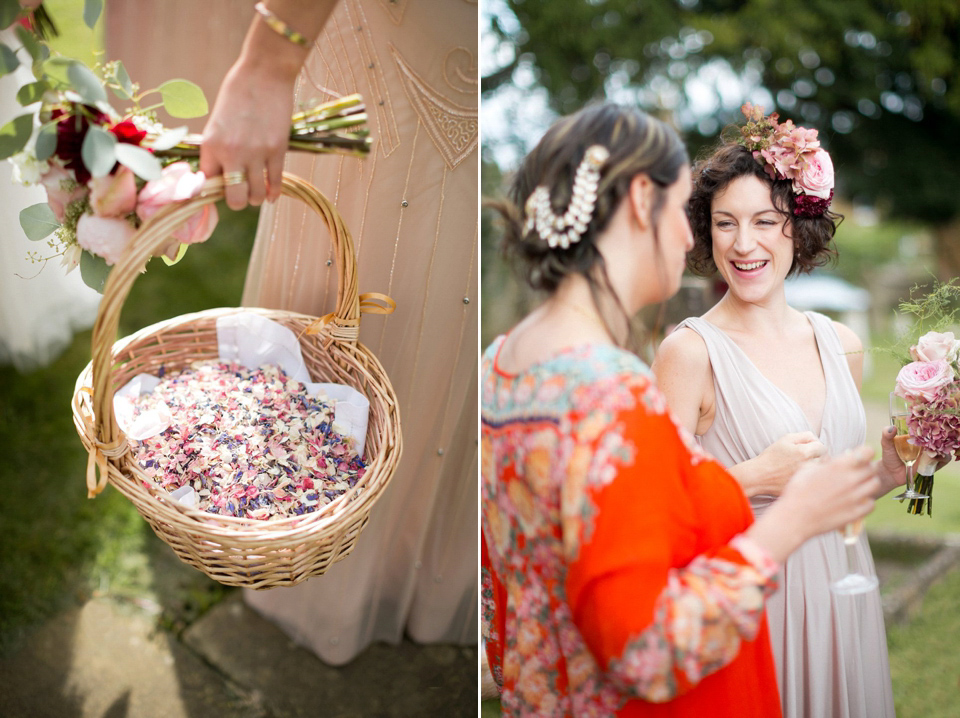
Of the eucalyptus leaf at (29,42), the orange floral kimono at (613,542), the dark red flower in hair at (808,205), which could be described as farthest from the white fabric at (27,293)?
the dark red flower in hair at (808,205)

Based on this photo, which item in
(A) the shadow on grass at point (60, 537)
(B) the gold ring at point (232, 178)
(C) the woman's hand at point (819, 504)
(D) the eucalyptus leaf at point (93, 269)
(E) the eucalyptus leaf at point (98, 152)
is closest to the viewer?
(C) the woman's hand at point (819, 504)

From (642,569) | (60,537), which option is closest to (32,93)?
(642,569)

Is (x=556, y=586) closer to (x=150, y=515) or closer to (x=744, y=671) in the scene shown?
(x=744, y=671)

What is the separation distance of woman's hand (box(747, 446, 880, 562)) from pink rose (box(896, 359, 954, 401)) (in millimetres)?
643

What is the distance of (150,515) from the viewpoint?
5.35 feet

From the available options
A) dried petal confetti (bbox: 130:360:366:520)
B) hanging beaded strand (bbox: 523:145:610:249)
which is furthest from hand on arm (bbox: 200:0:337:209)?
dried petal confetti (bbox: 130:360:366:520)

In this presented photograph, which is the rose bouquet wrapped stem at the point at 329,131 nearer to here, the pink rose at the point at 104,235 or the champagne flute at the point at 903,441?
the pink rose at the point at 104,235

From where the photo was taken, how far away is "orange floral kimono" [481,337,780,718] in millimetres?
1123

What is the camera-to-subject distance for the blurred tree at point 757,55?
5234mm

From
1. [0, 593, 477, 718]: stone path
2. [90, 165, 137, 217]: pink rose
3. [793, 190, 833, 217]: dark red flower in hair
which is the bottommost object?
[0, 593, 477, 718]: stone path

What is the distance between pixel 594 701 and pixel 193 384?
143 centimetres

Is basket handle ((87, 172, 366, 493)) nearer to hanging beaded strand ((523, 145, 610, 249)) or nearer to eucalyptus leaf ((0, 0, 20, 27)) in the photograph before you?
eucalyptus leaf ((0, 0, 20, 27))

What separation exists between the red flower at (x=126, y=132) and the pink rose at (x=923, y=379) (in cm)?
184

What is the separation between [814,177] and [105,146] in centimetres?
165
